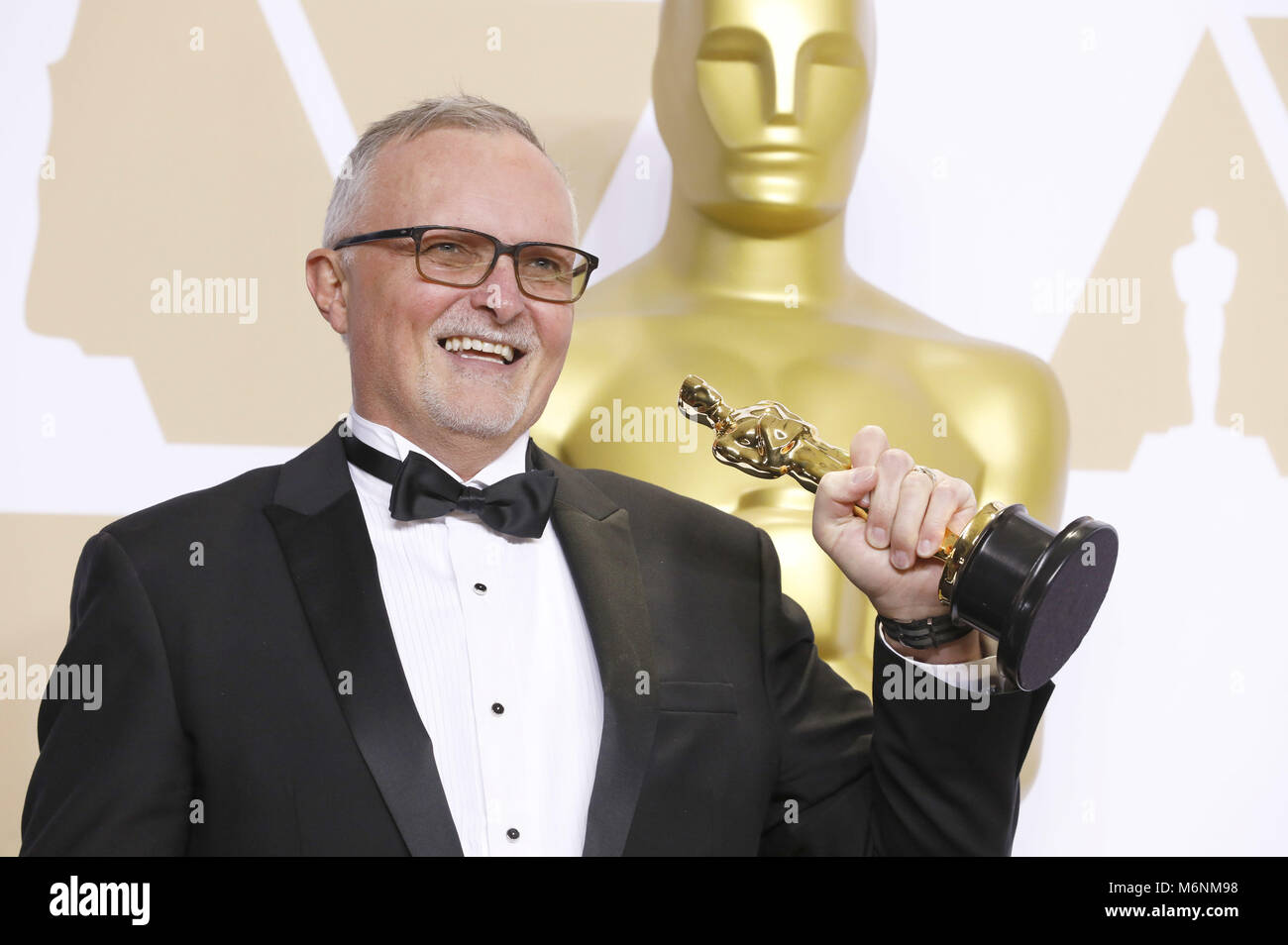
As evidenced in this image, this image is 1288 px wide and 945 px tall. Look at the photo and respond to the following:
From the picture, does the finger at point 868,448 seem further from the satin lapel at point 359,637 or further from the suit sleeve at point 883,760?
the satin lapel at point 359,637

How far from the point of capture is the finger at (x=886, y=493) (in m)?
1.26

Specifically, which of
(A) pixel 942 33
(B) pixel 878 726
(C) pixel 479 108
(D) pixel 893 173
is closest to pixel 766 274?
(D) pixel 893 173

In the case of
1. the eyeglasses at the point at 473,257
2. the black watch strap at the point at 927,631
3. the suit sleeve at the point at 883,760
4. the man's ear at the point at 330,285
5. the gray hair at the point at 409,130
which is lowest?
the suit sleeve at the point at 883,760

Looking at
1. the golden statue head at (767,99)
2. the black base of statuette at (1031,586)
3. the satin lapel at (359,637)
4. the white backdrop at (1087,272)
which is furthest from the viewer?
the white backdrop at (1087,272)

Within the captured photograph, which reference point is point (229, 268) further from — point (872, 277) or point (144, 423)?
point (872, 277)

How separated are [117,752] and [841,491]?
2.13 feet

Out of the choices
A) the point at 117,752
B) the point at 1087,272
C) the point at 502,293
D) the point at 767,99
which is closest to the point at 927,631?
the point at 502,293

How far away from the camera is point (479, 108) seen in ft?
4.98

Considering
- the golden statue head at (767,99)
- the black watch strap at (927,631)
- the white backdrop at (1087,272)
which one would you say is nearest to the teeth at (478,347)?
the black watch strap at (927,631)

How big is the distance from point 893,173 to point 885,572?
186 cm

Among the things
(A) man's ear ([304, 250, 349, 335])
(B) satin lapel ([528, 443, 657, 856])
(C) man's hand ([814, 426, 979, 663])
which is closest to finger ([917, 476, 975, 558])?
(C) man's hand ([814, 426, 979, 663])

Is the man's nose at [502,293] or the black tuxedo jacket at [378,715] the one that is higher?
the man's nose at [502,293]

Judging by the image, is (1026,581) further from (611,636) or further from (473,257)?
(473,257)

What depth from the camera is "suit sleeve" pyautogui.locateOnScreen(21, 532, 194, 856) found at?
1229 mm
